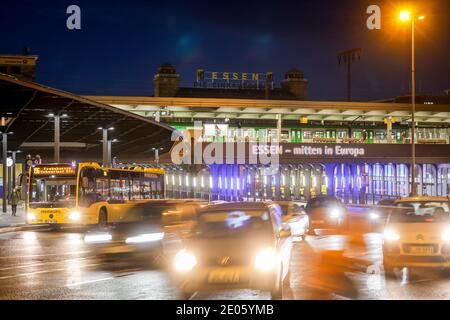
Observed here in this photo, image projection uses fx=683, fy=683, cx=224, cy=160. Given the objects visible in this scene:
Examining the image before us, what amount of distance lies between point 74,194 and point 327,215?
11.6 metres

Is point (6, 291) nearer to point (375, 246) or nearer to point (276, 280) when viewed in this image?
point (276, 280)

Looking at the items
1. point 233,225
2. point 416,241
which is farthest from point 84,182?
point 233,225

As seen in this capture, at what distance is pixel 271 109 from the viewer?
2621 inches

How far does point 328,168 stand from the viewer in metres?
73.1

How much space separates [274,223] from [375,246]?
11.1 meters

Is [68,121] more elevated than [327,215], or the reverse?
[68,121]

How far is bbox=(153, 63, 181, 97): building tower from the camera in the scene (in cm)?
10481

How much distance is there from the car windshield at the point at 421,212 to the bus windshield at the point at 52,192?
60.4 feet

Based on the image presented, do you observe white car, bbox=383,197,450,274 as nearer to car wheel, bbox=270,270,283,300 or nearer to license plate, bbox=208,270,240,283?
car wheel, bbox=270,270,283,300

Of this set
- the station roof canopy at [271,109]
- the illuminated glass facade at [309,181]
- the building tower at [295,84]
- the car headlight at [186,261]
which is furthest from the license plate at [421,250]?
the building tower at [295,84]

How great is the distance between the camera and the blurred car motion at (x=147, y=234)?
1700 cm

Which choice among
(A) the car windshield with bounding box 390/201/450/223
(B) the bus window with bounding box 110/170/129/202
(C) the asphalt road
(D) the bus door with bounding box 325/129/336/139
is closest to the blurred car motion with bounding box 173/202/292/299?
(C) the asphalt road

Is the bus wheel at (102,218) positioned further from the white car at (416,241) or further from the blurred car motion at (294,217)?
the white car at (416,241)

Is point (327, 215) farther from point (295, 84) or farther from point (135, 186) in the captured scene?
point (295, 84)
